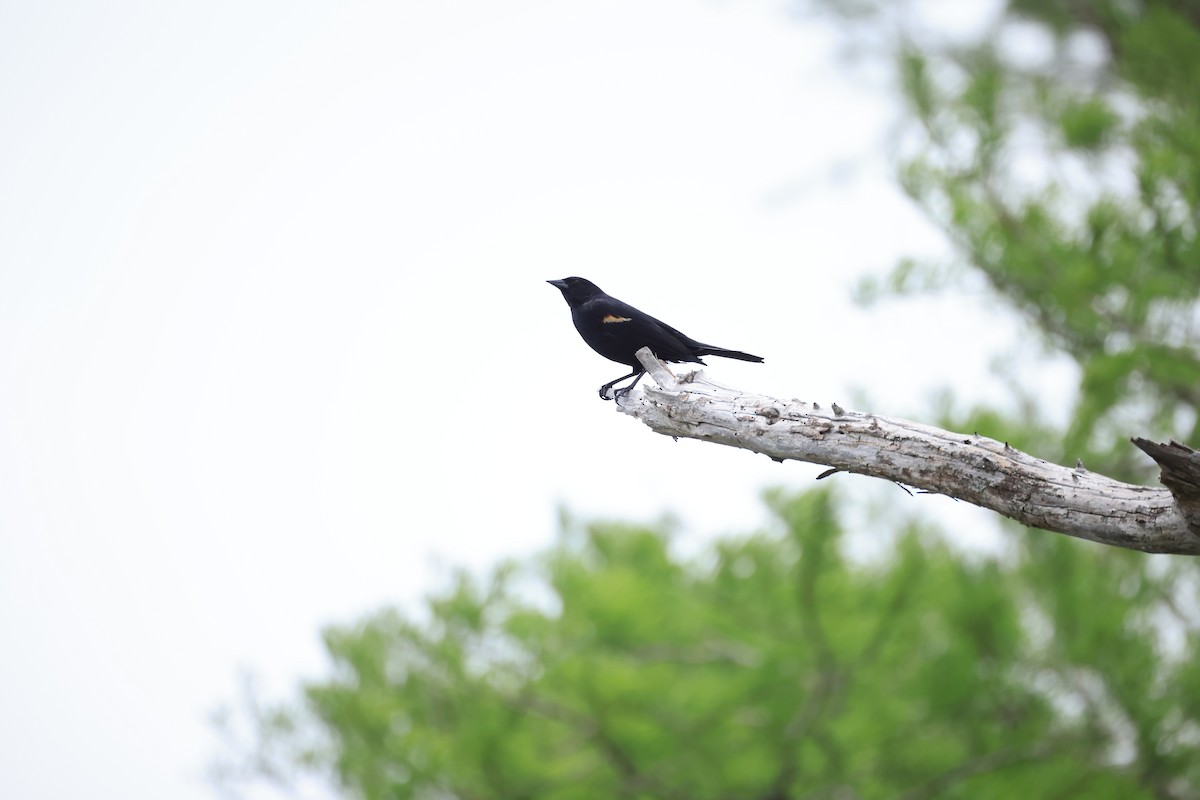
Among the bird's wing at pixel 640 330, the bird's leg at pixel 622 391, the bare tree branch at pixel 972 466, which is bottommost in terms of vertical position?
the bare tree branch at pixel 972 466

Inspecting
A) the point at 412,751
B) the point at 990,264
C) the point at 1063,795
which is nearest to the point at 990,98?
the point at 990,264

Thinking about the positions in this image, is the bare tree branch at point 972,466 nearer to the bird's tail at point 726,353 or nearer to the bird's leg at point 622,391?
the bird's leg at point 622,391

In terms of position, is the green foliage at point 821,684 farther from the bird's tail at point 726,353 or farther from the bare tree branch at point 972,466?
the bare tree branch at point 972,466

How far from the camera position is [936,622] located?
9.38 meters

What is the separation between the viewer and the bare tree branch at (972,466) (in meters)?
2.88

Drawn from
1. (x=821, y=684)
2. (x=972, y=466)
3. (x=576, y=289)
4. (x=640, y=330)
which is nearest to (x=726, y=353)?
(x=640, y=330)

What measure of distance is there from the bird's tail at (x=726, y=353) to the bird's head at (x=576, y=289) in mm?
870

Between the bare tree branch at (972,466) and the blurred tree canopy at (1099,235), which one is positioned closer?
the bare tree branch at (972,466)

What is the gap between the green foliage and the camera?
722 centimetres

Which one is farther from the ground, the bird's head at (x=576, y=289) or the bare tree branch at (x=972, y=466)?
the bird's head at (x=576, y=289)

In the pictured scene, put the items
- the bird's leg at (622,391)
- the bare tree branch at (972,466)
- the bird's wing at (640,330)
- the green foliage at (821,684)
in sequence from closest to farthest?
the bare tree branch at (972,466) → the bird's leg at (622,391) → the bird's wing at (640,330) → the green foliage at (821,684)

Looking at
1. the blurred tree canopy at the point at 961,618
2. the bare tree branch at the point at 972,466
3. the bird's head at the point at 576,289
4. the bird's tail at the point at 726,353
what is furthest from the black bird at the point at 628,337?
the blurred tree canopy at the point at 961,618

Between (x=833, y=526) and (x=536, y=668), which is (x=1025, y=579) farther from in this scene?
(x=536, y=668)

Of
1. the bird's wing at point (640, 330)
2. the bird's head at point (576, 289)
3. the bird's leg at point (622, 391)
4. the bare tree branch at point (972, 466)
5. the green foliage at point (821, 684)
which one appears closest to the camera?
the bare tree branch at point (972, 466)
